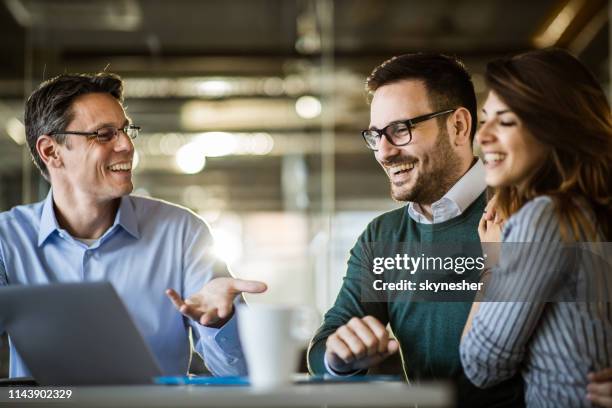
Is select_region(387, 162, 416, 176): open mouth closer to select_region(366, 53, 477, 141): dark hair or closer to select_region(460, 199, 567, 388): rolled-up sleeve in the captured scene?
select_region(366, 53, 477, 141): dark hair

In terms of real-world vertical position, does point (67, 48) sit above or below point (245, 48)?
below

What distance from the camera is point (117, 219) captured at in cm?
152

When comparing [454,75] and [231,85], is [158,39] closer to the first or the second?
[231,85]

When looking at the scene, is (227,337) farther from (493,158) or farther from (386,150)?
(493,158)

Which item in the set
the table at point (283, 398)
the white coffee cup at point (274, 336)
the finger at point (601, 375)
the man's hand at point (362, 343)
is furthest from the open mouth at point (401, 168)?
the table at point (283, 398)

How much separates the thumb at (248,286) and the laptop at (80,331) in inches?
8.7

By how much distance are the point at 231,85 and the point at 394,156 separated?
A: 12.4 feet

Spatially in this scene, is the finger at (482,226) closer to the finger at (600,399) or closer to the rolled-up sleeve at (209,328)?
the finger at (600,399)

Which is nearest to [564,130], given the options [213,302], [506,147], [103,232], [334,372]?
[506,147]

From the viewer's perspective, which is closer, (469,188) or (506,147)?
(506,147)

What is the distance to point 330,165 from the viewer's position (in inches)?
204

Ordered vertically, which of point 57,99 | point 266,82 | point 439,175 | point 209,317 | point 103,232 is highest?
point 266,82

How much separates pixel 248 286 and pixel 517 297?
0.41 m

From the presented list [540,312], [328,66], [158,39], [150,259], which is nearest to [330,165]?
[328,66]
